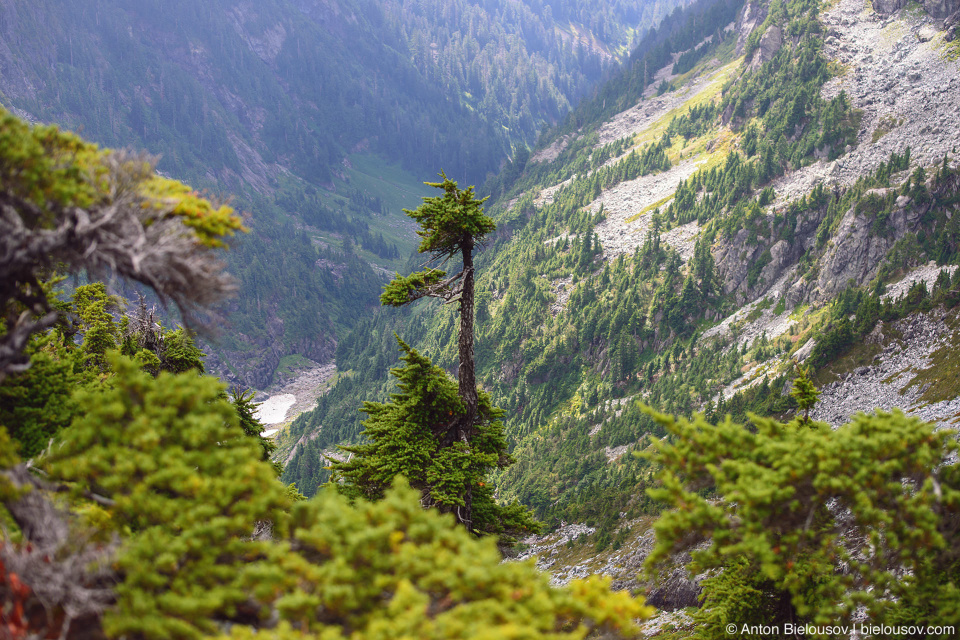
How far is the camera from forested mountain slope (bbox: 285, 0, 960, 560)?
2830 inches

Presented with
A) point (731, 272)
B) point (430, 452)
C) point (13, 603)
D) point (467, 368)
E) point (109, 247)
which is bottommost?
point (13, 603)

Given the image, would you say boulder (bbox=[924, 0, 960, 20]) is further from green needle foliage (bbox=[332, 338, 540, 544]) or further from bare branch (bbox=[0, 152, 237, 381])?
bare branch (bbox=[0, 152, 237, 381])

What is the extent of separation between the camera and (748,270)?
118312mm

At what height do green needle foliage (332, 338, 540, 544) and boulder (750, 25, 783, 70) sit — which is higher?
boulder (750, 25, 783, 70)

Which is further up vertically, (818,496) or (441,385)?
(441,385)

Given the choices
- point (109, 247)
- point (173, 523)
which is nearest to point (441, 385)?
point (173, 523)

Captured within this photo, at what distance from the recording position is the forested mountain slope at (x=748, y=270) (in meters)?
71.9

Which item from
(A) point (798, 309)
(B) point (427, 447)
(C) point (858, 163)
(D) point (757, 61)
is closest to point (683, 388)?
(A) point (798, 309)

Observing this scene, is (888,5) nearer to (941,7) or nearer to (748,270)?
(941,7)

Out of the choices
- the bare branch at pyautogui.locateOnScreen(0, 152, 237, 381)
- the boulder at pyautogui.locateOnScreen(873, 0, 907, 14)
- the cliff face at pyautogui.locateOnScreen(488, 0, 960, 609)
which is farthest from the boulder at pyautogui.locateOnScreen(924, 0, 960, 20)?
the bare branch at pyautogui.locateOnScreen(0, 152, 237, 381)

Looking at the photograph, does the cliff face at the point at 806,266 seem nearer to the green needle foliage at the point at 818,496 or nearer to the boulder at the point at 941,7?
the boulder at the point at 941,7

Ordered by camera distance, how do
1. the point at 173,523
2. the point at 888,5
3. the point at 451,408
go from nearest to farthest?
1. the point at 173,523
2. the point at 451,408
3. the point at 888,5

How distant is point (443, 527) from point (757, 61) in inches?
7847

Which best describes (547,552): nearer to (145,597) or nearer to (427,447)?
(427,447)
